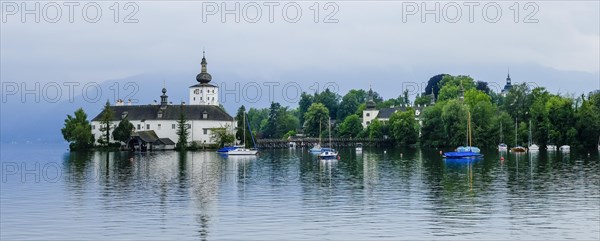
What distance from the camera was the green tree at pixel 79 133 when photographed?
13250 cm

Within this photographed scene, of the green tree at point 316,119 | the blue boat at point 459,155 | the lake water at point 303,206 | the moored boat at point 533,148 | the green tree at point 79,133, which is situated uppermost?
the green tree at point 316,119

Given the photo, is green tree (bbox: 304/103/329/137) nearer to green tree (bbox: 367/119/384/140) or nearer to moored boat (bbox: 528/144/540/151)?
green tree (bbox: 367/119/384/140)

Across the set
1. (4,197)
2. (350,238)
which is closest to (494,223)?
(350,238)

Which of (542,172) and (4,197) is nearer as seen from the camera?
(4,197)

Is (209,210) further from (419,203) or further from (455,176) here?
(455,176)

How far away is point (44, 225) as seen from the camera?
1363 inches

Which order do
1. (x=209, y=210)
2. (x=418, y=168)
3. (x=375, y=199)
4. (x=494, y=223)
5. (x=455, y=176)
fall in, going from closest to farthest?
1. (x=494, y=223)
2. (x=209, y=210)
3. (x=375, y=199)
4. (x=455, y=176)
5. (x=418, y=168)

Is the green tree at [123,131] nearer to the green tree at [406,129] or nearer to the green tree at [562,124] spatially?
the green tree at [406,129]

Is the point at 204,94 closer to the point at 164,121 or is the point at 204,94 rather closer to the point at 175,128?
the point at 164,121

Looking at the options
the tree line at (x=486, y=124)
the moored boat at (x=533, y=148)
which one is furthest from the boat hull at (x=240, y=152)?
the moored boat at (x=533, y=148)

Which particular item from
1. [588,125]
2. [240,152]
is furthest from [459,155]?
[588,125]

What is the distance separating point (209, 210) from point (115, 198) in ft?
→ 25.8

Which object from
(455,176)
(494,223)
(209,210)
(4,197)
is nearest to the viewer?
(494,223)

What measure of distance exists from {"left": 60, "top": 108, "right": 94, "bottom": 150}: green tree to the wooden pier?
1390 inches
